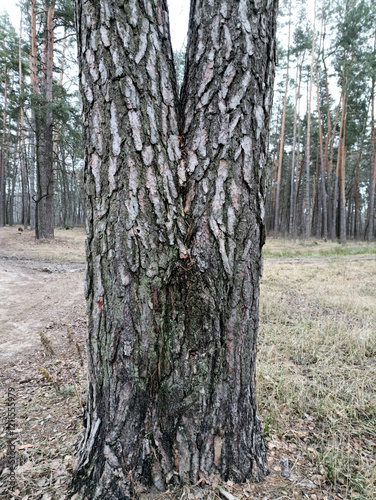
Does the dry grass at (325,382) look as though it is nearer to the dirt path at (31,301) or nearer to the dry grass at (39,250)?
the dirt path at (31,301)

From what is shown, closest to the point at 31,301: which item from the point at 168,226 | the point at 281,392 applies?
the point at 281,392

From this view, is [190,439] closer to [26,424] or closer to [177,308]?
[177,308]

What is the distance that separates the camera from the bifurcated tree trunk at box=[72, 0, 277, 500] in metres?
1.19

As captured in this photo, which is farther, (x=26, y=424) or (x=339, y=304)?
(x=339, y=304)

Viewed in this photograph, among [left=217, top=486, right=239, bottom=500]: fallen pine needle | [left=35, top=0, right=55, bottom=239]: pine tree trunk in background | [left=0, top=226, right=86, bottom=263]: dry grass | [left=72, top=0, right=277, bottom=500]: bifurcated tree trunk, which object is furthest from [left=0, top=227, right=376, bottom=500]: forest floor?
[left=35, top=0, right=55, bottom=239]: pine tree trunk in background

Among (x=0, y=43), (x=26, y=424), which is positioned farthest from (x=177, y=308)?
(x=0, y=43)

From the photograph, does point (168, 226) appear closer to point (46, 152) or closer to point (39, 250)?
point (39, 250)

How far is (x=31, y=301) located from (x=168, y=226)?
4.17m

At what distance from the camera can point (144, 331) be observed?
1224 mm

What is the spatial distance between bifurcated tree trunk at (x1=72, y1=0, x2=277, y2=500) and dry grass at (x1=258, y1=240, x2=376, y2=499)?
2.19 feet

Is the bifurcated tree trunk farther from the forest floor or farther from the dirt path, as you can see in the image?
the dirt path

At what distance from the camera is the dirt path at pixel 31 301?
318 centimetres

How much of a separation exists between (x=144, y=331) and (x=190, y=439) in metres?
0.54

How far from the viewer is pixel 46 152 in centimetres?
1165
